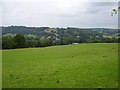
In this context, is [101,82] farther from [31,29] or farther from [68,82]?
[31,29]

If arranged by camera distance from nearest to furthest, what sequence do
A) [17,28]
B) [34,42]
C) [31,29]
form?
[34,42]
[17,28]
[31,29]

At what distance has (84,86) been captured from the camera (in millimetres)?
14188

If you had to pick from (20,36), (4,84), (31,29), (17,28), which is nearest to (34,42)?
(20,36)

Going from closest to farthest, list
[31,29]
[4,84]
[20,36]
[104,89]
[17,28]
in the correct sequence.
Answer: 1. [104,89]
2. [4,84]
3. [20,36]
4. [17,28]
5. [31,29]

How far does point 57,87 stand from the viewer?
13.9 meters

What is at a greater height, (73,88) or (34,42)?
(73,88)

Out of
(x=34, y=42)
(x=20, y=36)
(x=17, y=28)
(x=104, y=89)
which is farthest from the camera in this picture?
(x=17, y=28)

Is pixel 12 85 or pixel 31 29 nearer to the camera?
pixel 12 85

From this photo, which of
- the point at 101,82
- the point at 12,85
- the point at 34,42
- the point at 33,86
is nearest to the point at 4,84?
the point at 12,85

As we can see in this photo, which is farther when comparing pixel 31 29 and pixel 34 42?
pixel 31 29

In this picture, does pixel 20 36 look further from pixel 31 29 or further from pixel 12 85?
pixel 12 85

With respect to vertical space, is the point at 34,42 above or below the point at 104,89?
below

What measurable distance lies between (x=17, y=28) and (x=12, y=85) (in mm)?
120597

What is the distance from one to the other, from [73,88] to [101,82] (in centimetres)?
254
